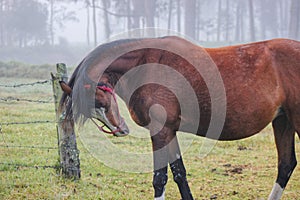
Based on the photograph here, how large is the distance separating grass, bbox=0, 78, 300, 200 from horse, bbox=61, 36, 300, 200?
69 cm

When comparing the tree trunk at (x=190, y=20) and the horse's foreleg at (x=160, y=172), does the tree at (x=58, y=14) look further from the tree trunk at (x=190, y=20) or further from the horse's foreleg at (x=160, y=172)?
the horse's foreleg at (x=160, y=172)

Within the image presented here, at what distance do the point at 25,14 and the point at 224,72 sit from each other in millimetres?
38560

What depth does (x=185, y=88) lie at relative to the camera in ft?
12.5

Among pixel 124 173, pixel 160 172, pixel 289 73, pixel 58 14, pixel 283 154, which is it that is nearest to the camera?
pixel 289 73

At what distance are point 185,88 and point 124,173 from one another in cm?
222

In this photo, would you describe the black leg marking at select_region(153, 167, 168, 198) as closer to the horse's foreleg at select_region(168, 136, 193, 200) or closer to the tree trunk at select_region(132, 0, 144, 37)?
the horse's foreleg at select_region(168, 136, 193, 200)

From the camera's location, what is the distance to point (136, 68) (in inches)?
152

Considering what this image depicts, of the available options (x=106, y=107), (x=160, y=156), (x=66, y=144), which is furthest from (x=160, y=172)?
(x=66, y=144)

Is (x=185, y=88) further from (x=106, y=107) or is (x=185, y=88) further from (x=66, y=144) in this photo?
(x=66, y=144)

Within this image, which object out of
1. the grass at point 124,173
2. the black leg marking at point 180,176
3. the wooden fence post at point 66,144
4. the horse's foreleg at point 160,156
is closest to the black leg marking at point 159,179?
the horse's foreleg at point 160,156

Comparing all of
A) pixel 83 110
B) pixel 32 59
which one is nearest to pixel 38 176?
pixel 83 110

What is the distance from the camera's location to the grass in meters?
4.71

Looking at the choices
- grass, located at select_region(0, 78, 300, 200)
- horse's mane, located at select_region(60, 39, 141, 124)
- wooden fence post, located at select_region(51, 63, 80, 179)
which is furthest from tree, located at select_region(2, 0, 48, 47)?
horse's mane, located at select_region(60, 39, 141, 124)

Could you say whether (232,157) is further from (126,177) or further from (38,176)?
(38,176)
